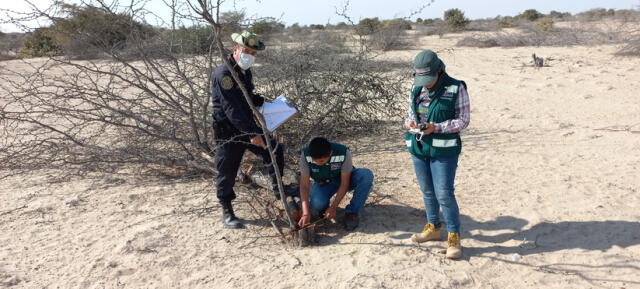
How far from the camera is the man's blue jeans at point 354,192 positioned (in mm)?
3160

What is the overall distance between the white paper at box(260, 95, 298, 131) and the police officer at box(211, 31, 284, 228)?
0.10 meters

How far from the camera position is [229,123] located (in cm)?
311

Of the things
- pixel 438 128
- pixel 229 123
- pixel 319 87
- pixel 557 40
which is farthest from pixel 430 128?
pixel 557 40

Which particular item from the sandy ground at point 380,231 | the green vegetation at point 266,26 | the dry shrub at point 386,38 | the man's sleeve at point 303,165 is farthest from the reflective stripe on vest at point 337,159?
the dry shrub at point 386,38

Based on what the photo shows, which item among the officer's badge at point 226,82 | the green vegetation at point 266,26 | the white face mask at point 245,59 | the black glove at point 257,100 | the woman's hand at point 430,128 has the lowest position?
the woman's hand at point 430,128

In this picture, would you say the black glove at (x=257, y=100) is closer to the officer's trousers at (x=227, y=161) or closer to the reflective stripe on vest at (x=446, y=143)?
the officer's trousers at (x=227, y=161)

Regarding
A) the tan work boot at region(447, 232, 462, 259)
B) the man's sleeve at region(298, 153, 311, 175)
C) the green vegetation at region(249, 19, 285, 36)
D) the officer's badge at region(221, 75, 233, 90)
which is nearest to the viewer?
the tan work boot at region(447, 232, 462, 259)

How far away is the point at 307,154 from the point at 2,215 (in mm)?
2559

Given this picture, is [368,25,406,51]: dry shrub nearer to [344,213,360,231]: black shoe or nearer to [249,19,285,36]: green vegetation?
[249,19,285,36]: green vegetation

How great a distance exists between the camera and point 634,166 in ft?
13.6

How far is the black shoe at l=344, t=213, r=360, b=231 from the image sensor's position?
3.13 m

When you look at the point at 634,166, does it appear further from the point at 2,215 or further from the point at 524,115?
the point at 2,215

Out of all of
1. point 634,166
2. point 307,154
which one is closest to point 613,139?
point 634,166

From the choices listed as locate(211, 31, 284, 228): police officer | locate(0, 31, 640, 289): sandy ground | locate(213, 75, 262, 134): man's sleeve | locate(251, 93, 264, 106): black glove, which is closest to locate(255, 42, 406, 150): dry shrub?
locate(0, 31, 640, 289): sandy ground
